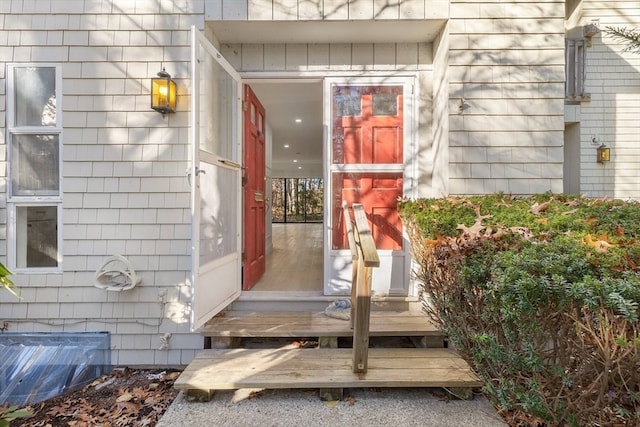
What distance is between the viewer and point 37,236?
112 inches

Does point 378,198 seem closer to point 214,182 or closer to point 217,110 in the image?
point 214,182

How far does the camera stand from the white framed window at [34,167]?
2789mm

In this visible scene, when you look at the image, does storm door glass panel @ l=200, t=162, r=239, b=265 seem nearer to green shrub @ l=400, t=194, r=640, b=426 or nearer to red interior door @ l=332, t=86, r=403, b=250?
red interior door @ l=332, t=86, r=403, b=250

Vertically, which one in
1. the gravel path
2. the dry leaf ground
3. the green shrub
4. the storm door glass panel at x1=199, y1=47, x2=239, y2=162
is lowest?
the dry leaf ground

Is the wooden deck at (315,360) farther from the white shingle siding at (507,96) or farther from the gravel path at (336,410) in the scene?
the white shingle siding at (507,96)

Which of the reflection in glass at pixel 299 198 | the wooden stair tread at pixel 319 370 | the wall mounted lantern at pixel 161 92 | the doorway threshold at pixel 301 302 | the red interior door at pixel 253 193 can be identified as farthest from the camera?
the reflection in glass at pixel 299 198

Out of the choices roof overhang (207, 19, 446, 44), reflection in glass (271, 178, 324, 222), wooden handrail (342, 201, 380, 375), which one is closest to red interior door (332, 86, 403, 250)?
roof overhang (207, 19, 446, 44)

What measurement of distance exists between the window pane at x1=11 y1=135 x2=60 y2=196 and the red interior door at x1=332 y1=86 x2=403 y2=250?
98.4 inches

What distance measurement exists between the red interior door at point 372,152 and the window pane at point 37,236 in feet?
8.25

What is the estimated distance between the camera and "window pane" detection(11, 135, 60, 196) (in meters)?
2.80

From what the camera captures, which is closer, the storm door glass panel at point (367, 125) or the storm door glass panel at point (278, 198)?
the storm door glass panel at point (367, 125)

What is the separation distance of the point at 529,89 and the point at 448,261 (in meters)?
2.06

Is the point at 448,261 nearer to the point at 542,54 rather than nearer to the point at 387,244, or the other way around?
the point at 387,244

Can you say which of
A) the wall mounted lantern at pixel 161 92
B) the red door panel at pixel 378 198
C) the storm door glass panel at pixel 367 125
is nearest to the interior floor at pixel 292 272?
the red door panel at pixel 378 198
